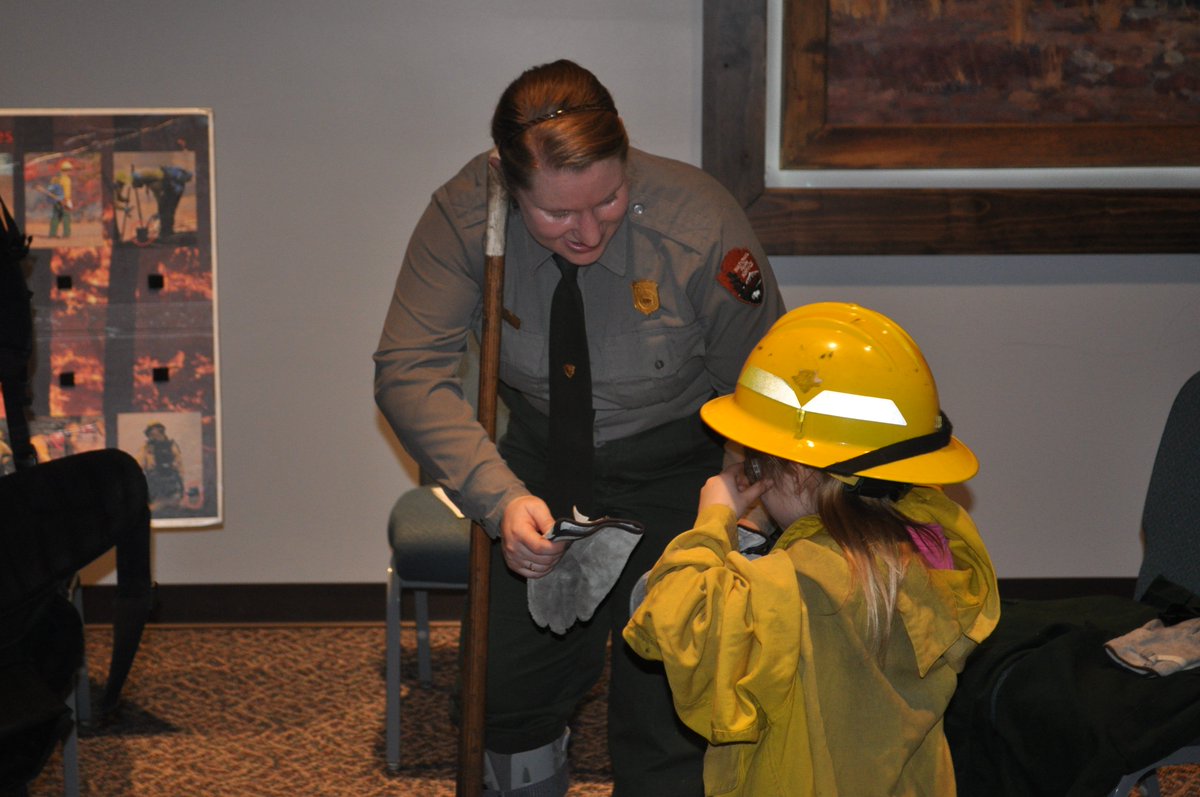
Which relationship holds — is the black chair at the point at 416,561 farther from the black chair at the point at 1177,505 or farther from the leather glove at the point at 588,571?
the black chair at the point at 1177,505

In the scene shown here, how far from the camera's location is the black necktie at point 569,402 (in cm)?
204

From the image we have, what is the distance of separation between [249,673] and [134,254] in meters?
1.27

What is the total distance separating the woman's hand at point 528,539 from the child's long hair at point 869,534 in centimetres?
34

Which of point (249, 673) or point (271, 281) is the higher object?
point (271, 281)

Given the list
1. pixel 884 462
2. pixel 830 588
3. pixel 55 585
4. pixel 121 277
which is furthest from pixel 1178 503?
pixel 121 277

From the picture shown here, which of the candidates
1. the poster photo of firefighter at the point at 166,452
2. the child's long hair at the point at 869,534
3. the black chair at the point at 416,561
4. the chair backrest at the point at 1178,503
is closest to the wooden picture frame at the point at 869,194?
the black chair at the point at 416,561

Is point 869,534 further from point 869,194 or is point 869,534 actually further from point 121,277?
point 121,277

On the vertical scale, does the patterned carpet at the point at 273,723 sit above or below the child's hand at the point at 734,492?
below

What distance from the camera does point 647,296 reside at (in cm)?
204

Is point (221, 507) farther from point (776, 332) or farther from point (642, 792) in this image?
point (776, 332)

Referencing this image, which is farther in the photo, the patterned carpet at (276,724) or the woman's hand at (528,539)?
the patterned carpet at (276,724)

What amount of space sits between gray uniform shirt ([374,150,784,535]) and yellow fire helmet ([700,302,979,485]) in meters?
0.35

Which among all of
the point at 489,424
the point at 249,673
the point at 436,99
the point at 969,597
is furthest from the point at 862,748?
the point at 436,99

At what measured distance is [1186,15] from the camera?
11.3ft
